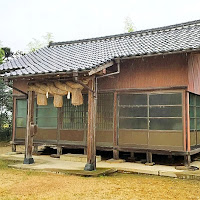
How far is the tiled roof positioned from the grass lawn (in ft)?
10.1

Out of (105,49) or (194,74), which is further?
(105,49)

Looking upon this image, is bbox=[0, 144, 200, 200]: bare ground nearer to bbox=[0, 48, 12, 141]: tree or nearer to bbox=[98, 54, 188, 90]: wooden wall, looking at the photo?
bbox=[98, 54, 188, 90]: wooden wall

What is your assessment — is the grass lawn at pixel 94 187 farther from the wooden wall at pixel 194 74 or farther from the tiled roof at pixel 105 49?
the wooden wall at pixel 194 74

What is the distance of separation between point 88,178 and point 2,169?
320 centimetres

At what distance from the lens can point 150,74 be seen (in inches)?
364

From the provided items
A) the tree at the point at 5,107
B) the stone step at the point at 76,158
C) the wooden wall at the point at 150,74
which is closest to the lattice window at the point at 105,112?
the wooden wall at the point at 150,74

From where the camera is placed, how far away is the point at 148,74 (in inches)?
366

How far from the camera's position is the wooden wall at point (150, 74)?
28.6 feet

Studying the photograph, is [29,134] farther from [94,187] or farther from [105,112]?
[94,187]

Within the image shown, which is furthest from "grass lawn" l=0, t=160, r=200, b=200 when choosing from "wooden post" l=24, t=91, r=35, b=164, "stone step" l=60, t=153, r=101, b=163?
"stone step" l=60, t=153, r=101, b=163

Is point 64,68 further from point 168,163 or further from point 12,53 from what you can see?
point 12,53

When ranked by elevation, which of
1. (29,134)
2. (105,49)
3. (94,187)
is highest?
(105,49)

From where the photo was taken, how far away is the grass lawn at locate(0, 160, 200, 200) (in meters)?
5.59

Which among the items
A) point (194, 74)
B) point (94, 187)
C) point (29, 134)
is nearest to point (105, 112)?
point (29, 134)
